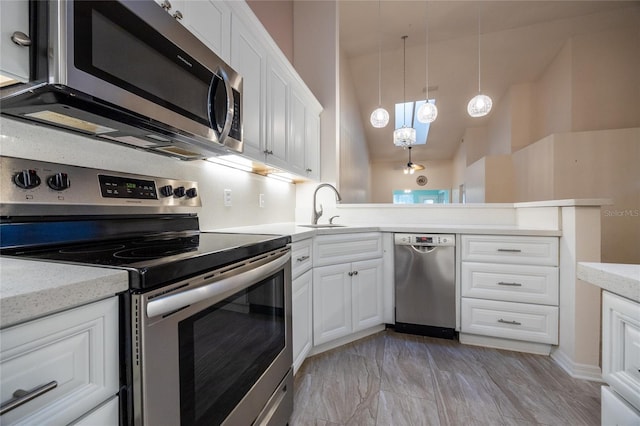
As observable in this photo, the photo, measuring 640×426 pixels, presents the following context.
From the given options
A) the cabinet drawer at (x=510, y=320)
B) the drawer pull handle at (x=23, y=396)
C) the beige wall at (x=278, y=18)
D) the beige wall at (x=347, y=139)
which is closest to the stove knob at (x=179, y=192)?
the drawer pull handle at (x=23, y=396)

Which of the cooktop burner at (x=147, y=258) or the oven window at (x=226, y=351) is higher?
the cooktop burner at (x=147, y=258)

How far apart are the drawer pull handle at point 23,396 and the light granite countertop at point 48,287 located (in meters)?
0.11

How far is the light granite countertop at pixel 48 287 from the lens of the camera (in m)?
0.41

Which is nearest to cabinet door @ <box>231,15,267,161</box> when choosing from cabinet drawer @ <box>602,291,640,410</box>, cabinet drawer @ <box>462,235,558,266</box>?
cabinet drawer @ <box>602,291,640,410</box>

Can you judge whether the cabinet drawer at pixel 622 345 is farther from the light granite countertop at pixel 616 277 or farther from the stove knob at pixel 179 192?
the stove knob at pixel 179 192

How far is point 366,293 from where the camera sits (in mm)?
2182

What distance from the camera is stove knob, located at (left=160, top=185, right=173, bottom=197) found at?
1290mm

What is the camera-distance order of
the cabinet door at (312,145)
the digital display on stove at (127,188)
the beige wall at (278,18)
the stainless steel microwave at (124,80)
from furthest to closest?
the cabinet door at (312,145) < the beige wall at (278,18) < the digital display on stove at (127,188) < the stainless steel microwave at (124,80)

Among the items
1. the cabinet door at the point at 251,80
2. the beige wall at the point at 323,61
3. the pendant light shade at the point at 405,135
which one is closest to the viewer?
the cabinet door at the point at 251,80

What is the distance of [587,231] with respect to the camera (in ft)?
5.63

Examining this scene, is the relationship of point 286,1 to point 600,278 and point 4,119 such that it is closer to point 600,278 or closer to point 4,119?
point 4,119

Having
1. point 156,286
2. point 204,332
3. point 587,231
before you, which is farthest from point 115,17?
point 587,231

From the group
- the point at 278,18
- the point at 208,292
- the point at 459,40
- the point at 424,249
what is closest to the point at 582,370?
the point at 424,249

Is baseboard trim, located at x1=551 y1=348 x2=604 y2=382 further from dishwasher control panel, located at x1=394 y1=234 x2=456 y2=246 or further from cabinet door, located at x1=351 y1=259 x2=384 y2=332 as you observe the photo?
cabinet door, located at x1=351 y1=259 x2=384 y2=332
